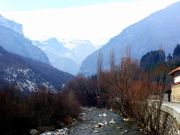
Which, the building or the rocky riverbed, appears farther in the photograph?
the building

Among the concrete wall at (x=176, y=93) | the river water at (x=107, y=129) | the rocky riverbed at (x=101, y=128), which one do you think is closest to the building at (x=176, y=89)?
the concrete wall at (x=176, y=93)

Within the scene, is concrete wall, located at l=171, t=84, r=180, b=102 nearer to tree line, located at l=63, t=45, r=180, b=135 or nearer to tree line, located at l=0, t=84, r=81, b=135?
tree line, located at l=63, t=45, r=180, b=135

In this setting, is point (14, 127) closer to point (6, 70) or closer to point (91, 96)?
point (91, 96)

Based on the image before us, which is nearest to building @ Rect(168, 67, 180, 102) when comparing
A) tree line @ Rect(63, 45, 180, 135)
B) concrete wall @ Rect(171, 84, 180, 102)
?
A: concrete wall @ Rect(171, 84, 180, 102)

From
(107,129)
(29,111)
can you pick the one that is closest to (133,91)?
(107,129)

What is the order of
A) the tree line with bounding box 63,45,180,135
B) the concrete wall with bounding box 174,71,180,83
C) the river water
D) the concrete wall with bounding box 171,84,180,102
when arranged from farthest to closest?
the concrete wall with bounding box 174,71,180,83 → the concrete wall with bounding box 171,84,180,102 → the river water → the tree line with bounding box 63,45,180,135

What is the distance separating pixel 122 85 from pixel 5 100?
17.6m

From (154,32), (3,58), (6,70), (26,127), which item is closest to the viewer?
(26,127)

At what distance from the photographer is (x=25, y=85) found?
307 ft

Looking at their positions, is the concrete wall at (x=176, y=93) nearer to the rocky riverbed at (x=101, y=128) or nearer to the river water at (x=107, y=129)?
the rocky riverbed at (x=101, y=128)

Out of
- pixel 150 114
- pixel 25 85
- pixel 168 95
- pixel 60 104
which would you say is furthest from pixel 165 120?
pixel 25 85

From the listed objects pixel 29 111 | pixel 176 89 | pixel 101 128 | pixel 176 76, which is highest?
pixel 176 76

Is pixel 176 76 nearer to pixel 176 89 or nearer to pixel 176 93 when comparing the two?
pixel 176 89

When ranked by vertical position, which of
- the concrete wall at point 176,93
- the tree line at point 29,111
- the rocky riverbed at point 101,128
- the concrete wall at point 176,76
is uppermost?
the concrete wall at point 176,76
